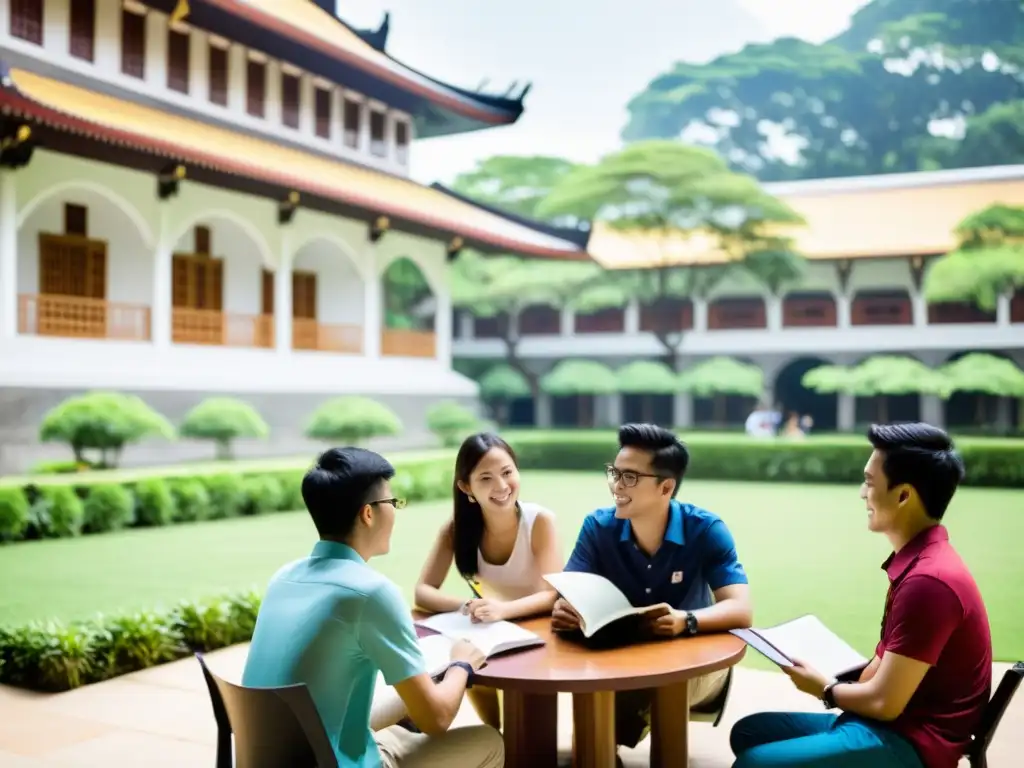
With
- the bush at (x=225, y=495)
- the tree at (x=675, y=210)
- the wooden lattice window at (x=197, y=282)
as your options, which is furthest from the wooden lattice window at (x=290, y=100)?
the bush at (x=225, y=495)

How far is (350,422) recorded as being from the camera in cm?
1286

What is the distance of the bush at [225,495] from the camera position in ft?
33.0

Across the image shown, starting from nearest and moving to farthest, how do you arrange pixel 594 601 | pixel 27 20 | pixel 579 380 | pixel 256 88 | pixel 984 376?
pixel 594 601, pixel 27 20, pixel 256 88, pixel 984 376, pixel 579 380

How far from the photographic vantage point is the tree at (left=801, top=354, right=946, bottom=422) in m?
16.0

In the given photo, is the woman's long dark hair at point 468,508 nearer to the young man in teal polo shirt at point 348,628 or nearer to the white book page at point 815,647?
the young man in teal polo shirt at point 348,628

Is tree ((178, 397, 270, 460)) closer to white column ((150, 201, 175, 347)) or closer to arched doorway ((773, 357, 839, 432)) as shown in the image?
white column ((150, 201, 175, 347))

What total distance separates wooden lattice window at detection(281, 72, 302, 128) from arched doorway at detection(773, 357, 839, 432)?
11.2 meters

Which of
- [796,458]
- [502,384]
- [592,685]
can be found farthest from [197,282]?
[592,685]

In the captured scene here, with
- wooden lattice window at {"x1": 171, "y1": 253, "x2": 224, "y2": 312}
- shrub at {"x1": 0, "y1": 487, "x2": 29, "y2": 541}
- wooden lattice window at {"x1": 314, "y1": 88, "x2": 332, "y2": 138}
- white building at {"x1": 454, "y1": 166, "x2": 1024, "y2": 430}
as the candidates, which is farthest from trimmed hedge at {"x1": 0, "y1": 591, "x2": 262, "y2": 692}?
white building at {"x1": 454, "y1": 166, "x2": 1024, "y2": 430}

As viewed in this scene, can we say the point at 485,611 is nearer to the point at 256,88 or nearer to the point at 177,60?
the point at 177,60

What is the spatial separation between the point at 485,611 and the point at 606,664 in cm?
45

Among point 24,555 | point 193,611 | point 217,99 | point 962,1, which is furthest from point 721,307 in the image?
point 193,611

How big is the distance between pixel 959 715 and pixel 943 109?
21.8 metres

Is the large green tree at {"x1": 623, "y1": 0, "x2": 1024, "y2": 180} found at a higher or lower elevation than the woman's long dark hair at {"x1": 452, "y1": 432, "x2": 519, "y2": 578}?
higher
